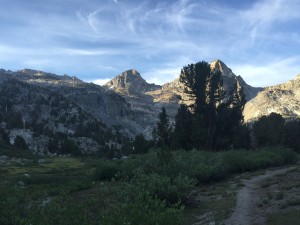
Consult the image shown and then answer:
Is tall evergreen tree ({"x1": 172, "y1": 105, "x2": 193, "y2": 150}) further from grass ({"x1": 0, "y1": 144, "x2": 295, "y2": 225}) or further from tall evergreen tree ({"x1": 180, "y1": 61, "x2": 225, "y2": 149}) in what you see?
grass ({"x1": 0, "y1": 144, "x2": 295, "y2": 225})

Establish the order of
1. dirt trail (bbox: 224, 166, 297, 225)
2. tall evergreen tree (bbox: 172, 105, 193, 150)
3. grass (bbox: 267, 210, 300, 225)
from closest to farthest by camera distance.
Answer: grass (bbox: 267, 210, 300, 225) < dirt trail (bbox: 224, 166, 297, 225) < tall evergreen tree (bbox: 172, 105, 193, 150)

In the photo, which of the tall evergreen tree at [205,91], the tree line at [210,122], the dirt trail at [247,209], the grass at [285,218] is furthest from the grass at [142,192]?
the tall evergreen tree at [205,91]

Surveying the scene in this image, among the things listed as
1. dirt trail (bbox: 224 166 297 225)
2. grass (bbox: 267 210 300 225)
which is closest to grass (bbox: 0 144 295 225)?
dirt trail (bbox: 224 166 297 225)

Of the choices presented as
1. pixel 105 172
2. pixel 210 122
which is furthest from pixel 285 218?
pixel 210 122

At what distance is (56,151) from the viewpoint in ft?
424

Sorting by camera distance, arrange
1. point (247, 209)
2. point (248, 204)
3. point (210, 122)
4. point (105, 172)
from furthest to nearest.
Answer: point (210, 122), point (105, 172), point (248, 204), point (247, 209)

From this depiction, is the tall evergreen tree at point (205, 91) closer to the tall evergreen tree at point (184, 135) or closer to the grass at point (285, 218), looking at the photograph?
the tall evergreen tree at point (184, 135)

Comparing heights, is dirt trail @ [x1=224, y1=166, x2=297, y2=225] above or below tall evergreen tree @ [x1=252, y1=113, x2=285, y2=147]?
below

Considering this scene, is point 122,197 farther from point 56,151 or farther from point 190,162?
point 56,151

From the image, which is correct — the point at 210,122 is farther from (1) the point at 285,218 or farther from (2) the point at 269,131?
(1) the point at 285,218

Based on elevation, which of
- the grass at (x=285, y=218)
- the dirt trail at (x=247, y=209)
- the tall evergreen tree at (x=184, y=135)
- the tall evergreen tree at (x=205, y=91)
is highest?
the tall evergreen tree at (x=205, y=91)

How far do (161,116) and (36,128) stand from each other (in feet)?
326

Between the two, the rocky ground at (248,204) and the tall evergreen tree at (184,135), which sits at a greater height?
the tall evergreen tree at (184,135)

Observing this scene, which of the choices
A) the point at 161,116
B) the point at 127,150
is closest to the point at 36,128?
the point at 127,150
